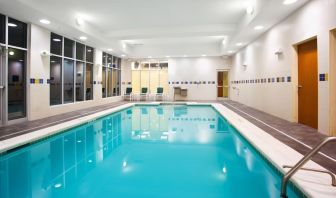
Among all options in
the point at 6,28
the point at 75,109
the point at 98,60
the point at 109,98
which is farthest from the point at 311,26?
the point at 109,98

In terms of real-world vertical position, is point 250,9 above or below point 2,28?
above

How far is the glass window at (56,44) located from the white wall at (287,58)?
21.7 ft

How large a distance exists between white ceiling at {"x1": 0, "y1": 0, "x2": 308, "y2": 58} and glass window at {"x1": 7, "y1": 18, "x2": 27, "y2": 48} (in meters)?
0.32

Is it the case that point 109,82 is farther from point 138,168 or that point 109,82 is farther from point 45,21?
point 138,168

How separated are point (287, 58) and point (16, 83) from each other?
6971 millimetres

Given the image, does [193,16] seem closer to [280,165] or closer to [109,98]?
[280,165]

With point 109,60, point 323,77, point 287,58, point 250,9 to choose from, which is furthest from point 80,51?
point 323,77

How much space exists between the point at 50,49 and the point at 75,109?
2.36m

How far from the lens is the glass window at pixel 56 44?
24.3ft

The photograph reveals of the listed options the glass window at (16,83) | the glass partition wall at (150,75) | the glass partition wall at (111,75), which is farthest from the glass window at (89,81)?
the glass partition wall at (150,75)

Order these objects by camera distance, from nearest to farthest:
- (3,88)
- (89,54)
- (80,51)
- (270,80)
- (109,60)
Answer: (3,88) < (270,80) < (80,51) < (89,54) < (109,60)

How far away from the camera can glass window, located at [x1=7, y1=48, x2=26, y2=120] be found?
230 inches

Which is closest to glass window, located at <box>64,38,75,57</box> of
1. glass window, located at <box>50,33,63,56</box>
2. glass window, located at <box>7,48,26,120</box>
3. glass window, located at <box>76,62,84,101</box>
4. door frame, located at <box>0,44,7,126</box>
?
glass window, located at <box>50,33,63,56</box>

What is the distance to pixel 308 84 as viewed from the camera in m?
5.21
